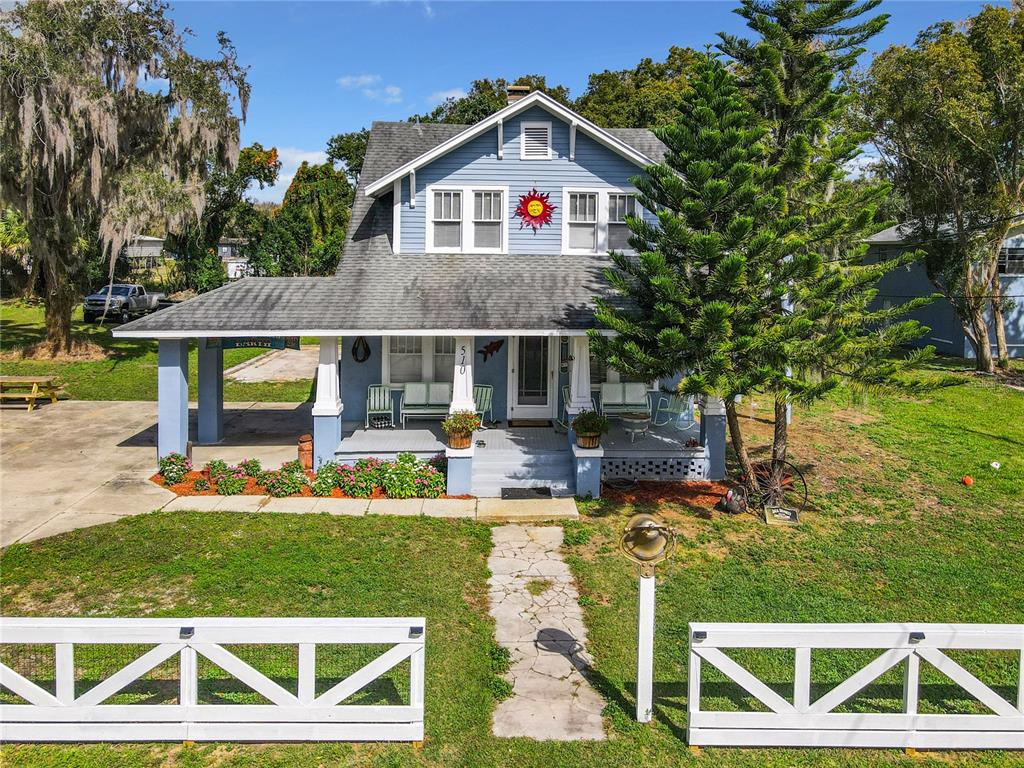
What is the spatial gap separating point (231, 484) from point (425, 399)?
4.24 metres

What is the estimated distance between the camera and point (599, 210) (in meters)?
15.4

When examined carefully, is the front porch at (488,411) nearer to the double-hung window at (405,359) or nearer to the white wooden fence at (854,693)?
the double-hung window at (405,359)

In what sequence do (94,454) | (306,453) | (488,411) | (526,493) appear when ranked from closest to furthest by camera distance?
(526,493) → (306,453) → (94,454) → (488,411)

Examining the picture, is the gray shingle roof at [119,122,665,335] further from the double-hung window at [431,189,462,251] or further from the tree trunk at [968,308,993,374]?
the tree trunk at [968,308,993,374]

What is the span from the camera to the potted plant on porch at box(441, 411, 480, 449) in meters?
12.5

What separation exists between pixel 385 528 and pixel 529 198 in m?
7.53

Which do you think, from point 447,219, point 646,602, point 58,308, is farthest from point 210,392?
point 58,308

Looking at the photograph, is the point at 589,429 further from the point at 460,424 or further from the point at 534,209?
the point at 534,209

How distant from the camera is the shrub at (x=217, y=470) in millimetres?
12859

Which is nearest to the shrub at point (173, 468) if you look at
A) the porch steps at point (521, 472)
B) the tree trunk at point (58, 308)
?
the porch steps at point (521, 472)

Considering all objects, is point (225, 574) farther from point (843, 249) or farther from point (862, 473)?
point (862, 473)

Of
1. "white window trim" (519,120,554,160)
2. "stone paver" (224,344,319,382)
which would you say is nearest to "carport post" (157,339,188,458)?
"white window trim" (519,120,554,160)

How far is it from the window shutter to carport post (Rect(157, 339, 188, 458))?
24.9 ft

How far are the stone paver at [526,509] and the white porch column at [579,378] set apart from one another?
1.79 metres
